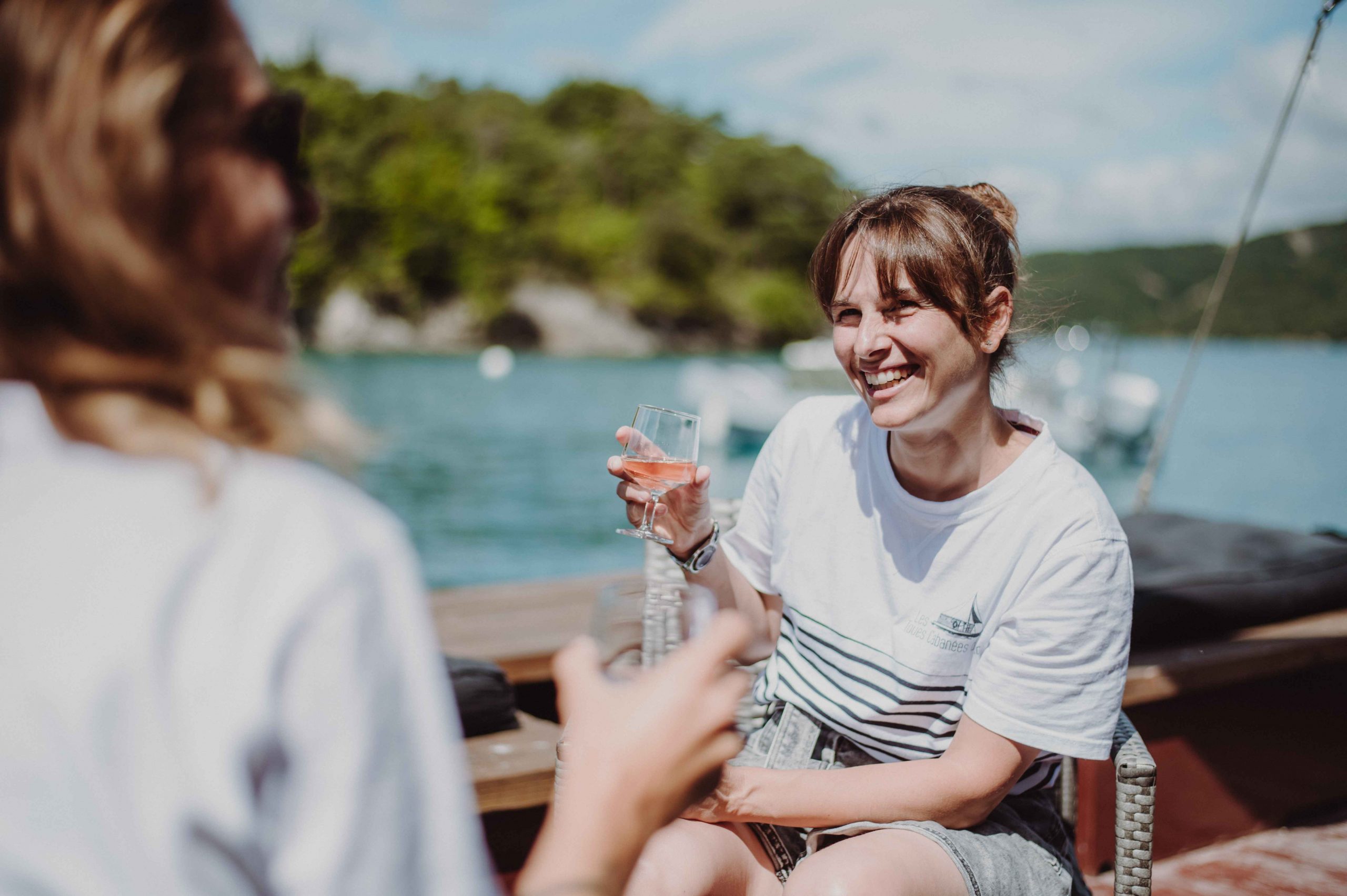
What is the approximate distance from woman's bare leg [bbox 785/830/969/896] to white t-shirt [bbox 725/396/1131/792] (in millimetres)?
229

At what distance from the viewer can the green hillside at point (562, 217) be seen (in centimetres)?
6000

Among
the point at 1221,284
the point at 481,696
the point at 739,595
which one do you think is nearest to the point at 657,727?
the point at 739,595

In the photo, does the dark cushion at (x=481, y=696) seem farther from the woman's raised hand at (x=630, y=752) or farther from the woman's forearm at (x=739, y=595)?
the woman's raised hand at (x=630, y=752)

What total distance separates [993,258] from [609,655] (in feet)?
4.26

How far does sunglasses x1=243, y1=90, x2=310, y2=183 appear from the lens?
0.75m

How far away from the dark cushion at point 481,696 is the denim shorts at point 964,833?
88cm

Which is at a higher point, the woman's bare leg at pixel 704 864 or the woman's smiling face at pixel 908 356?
the woman's smiling face at pixel 908 356

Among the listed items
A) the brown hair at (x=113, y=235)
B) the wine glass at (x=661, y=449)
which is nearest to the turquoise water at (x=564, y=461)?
the brown hair at (x=113, y=235)

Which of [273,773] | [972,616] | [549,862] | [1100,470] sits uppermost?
[273,773]

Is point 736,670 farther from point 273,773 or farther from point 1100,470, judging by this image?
point 1100,470

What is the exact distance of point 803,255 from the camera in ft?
225

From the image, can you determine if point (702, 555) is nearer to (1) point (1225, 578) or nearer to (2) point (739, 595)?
(2) point (739, 595)

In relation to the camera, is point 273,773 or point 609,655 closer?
point 273,773

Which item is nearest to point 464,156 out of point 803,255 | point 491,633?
point 803,255
